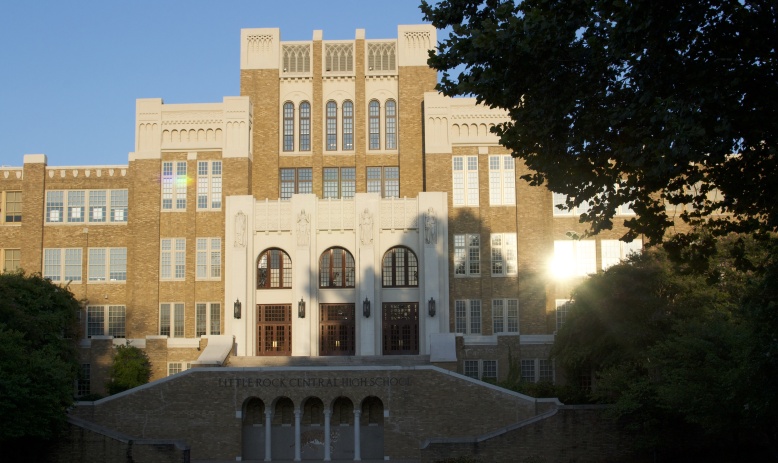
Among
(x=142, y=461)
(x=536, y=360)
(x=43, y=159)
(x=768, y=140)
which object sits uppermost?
(x=43, y=159)

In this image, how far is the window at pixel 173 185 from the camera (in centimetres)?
5259

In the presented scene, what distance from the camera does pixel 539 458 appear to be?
120ft

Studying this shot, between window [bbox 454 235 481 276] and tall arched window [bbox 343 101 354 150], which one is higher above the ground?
tall arched window [bbox 343 101 354 150]

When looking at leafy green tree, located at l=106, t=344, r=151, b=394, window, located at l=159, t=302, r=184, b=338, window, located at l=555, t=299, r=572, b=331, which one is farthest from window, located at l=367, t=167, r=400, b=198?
leafy green tree, located at l=106, t=344, r=151, b=394

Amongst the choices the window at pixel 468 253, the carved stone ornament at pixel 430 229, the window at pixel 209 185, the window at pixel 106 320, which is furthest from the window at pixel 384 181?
the window at pixel 106 320

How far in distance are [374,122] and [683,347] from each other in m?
27.4

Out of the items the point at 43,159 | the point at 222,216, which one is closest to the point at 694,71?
the point at 222,216

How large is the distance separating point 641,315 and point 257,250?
20.5 m

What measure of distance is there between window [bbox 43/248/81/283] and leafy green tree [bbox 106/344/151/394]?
5.67 metres

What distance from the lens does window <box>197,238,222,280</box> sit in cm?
5191

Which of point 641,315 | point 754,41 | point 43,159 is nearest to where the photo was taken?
point 754,41

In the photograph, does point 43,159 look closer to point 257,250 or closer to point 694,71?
point 257,250

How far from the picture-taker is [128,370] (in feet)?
159

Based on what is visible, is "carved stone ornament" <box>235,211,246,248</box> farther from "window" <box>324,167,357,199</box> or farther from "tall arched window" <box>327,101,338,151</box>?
"tall arched window" <box>327,101,338,151</box>
